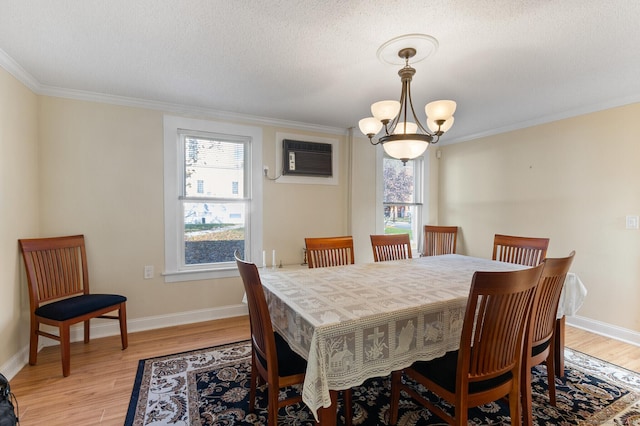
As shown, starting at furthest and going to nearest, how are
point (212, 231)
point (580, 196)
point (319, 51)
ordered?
point (212, 231)
point (580, 196)
point (319, 51)

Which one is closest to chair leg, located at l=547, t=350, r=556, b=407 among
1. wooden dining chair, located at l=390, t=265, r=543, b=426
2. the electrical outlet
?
wooden dining chair, located at l=390, t=265, r=543, b=426

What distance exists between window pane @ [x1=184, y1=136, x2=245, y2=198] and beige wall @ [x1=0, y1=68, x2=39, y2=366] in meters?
1.22

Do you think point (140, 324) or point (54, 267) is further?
point (140, 324)

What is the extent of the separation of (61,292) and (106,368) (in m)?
0.80

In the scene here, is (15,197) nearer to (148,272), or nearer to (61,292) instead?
(61,292)

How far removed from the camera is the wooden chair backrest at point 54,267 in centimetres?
236

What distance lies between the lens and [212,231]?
341cm

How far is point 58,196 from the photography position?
274 cm

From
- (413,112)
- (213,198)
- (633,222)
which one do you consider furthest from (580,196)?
(213,198)

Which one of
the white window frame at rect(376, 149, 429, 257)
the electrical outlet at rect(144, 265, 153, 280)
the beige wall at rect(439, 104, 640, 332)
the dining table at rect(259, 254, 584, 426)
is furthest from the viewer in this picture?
the white window frame at rect(376, 149, 429, 257)

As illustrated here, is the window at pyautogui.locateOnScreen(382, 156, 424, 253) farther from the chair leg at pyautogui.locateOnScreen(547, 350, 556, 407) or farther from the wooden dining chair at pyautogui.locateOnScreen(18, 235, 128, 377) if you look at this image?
the wooden dining chair at pyautogui.locateOnScreen(18, 235, 128, 377)

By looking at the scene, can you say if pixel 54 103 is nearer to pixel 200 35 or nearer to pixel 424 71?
Answer: pixel 200 35

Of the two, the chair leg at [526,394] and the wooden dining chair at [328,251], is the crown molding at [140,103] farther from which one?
the chair leg at [526,394]

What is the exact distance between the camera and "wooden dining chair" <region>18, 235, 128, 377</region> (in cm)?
223
